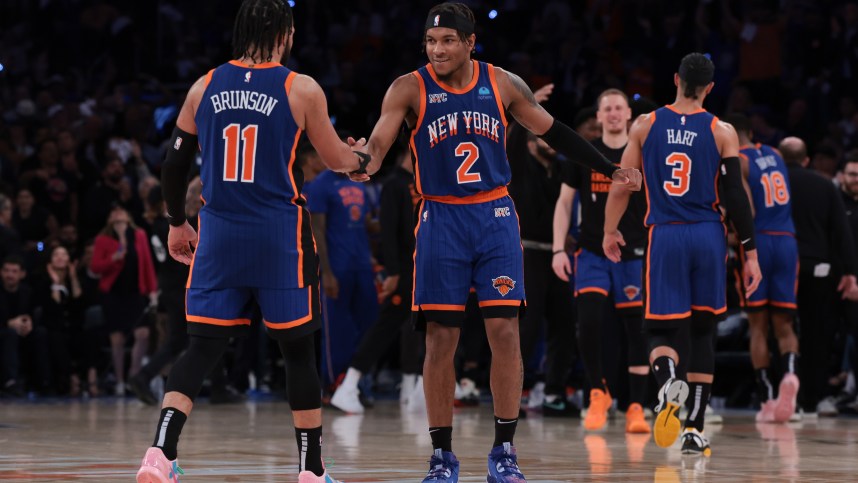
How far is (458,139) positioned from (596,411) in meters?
4.23

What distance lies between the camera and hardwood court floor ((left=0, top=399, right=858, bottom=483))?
631 cm

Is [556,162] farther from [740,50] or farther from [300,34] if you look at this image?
[300,34]

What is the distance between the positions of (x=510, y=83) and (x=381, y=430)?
3778 mm

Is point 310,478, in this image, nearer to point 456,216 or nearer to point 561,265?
point 456,216

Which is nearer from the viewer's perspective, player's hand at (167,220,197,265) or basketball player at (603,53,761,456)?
player's hand at (167,220,197,265)

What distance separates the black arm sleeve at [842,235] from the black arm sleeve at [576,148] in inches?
222

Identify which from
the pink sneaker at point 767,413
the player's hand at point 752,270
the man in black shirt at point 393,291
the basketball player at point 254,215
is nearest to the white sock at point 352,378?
the man in black shirt at point 393,291

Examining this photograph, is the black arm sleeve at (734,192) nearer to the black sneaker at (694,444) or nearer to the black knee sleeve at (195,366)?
the black sneaker at (694,444)

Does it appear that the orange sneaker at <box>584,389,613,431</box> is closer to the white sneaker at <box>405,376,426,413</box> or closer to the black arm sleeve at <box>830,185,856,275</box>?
the white sneaker at <box>405,376,426,413</box>

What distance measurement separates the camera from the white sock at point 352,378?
11.3m

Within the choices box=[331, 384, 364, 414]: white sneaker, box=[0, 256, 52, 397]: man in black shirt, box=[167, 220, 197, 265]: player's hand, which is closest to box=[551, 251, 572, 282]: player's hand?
box=[331, 384, 364, 414]: white sneaker

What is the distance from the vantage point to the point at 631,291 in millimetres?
9852

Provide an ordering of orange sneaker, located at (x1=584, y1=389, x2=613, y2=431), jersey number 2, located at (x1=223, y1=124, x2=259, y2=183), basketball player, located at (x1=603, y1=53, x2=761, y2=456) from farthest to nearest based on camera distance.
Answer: orange sneaker, located at (x1=584, y1=389, x2=613, y2=431)
basketball player, located at (x1=603, y1=53, x2=761, y2=456)
jersey number 2, located at (x1=223, y1=124, x2=259, y2=183)

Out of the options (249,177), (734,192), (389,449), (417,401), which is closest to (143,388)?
(417,401)
